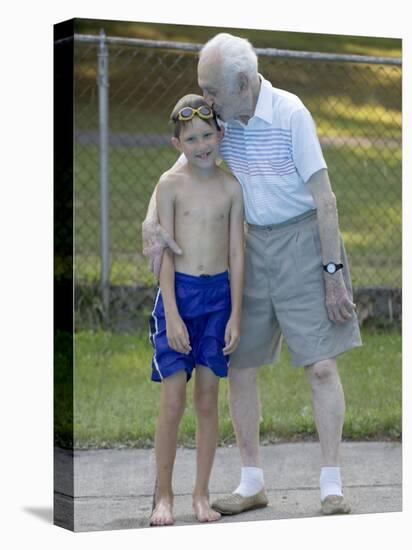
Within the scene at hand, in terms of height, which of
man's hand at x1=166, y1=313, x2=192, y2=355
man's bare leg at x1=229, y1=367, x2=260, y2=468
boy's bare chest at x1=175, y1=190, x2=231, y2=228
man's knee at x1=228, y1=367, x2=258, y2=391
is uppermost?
boy's bare chest at x1=175, y1=190, x2=231, y2=228

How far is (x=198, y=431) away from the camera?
6301mm

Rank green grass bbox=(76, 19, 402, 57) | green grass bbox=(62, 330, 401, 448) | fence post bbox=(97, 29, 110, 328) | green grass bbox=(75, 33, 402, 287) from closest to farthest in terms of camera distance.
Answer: green grass bbox=(76, 19, 402, 57) → green grass bbox=(62, 330, 401, 448) → green grass bbox=(75, 33, 402, 287) → fence post bbox=(97, 29, 110, 328)

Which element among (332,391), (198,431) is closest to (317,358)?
(332,391)

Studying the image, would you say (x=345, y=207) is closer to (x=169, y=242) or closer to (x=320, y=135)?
(x=320, y=135)

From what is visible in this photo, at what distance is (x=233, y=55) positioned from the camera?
20.4 feet

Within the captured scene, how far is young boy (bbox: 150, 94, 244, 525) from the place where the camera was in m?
6.15

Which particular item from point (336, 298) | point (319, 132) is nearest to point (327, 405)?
point (336, 298)

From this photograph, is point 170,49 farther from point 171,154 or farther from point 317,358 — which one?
point 317,358

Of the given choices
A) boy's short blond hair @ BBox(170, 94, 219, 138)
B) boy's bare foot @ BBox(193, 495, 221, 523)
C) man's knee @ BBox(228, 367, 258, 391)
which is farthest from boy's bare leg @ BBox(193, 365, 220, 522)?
boy's short blond hair @ BBox(170, 94, 219, 138)

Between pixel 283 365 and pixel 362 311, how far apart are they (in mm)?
582

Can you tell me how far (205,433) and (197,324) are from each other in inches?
18.6

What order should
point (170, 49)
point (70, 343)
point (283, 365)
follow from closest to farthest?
point (70, 343)
point (170, 49)
point (283, 365)

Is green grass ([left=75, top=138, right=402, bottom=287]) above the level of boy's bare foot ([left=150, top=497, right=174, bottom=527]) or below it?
above

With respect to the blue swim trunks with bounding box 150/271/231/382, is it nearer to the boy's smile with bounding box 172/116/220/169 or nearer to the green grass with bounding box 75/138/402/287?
the boy's smile with bounding box 172/116/220/169
